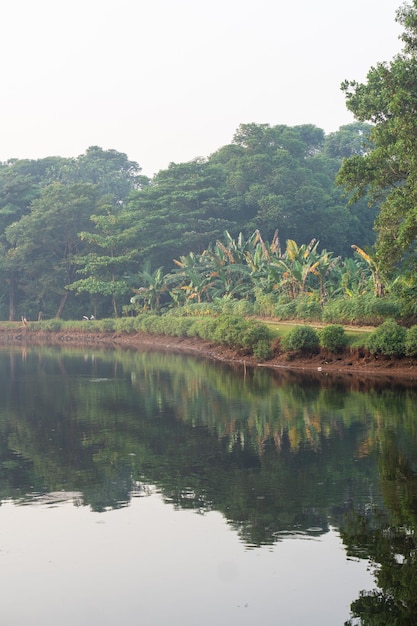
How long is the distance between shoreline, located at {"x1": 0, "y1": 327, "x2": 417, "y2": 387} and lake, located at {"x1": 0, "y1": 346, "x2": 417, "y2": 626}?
11.2 feet

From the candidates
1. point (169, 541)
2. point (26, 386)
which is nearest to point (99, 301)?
point (26, 386)

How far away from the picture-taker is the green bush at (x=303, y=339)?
100 ft

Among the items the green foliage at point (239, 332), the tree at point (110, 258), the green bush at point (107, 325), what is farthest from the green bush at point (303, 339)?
the tree at point (110, 258)

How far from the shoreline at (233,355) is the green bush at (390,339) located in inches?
17.8

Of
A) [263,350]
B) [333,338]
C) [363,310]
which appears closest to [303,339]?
[333,338]

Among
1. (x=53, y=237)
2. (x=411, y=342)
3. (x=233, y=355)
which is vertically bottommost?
(x=233, y=355)

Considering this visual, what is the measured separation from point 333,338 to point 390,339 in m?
2.59

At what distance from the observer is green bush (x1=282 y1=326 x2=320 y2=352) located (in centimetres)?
3059

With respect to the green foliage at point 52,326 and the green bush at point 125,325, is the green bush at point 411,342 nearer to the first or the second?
the green bush at point 125,325

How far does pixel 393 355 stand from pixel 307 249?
546 inches

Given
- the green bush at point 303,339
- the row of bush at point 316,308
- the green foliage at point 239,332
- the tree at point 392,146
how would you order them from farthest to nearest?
the green foliage at point 239,332, the row of bush at point 316,308, the green bush at point 303,339, the tree at point 392,146

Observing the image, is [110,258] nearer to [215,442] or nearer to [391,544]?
[215,442]

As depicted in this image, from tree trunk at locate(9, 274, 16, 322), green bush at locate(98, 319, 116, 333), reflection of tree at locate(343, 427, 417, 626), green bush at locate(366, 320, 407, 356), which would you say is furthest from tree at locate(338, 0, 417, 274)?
tree trunk at locate(9, 274, 16, 322)

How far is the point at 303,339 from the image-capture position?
3072cm
